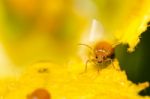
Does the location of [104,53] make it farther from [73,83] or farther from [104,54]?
[73,83]

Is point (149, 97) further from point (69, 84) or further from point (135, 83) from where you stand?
point (69, 84)

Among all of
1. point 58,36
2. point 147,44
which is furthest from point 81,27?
point 147,44

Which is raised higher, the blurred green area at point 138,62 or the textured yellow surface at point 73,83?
the blurred green area at point 138,62

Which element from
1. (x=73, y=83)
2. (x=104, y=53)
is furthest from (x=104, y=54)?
(x=73, y=83)

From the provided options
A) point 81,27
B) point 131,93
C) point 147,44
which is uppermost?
point 81,27

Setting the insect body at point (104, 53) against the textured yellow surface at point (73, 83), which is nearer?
the textured yellow surface at point (73, 83)
